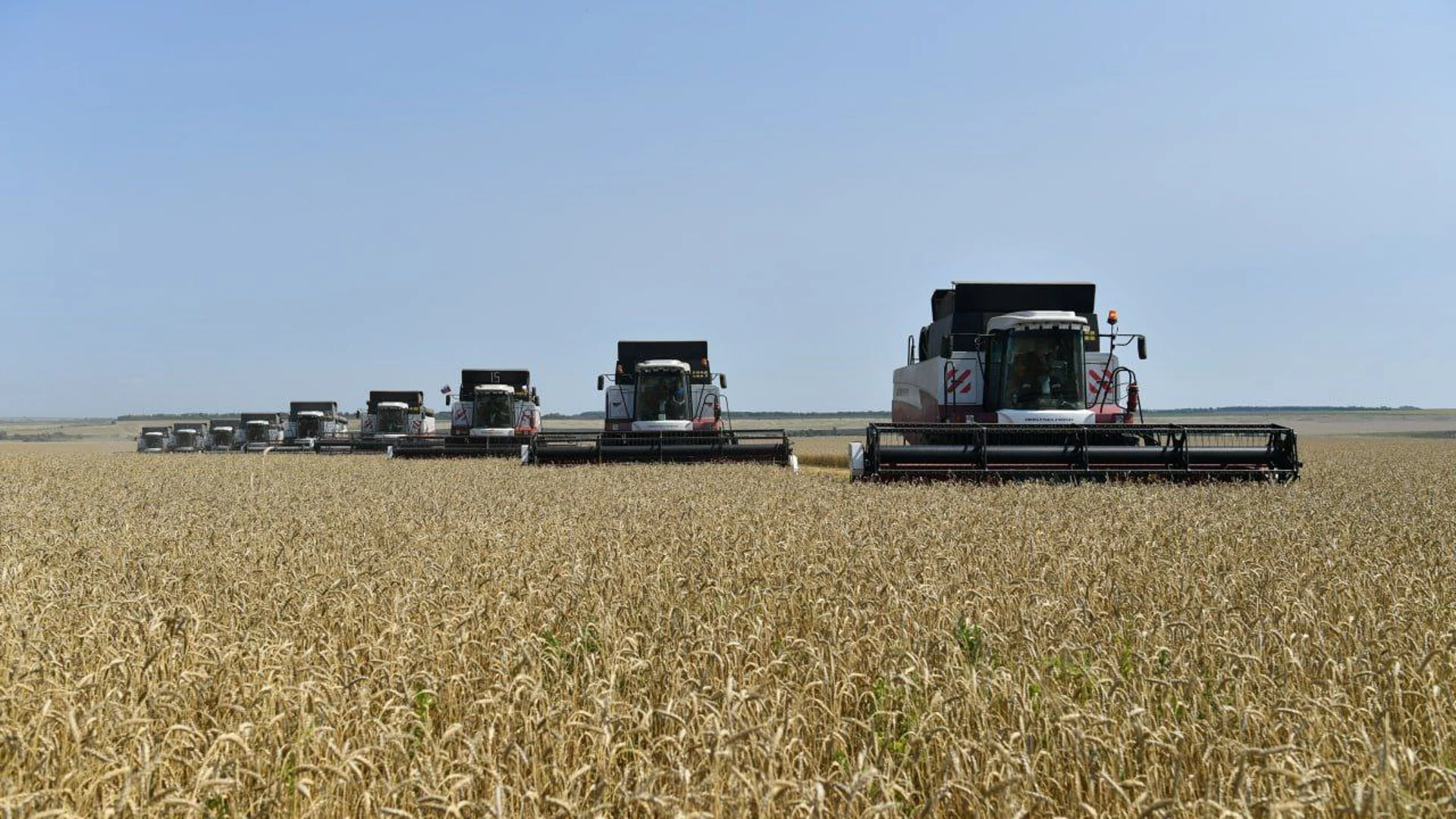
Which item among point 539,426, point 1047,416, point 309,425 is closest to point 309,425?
point 309,425

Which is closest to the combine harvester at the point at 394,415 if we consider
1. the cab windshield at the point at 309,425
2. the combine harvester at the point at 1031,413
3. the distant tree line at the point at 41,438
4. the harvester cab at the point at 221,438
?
the cab windshield at the point at 309,425

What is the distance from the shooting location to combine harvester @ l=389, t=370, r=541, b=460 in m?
31.4

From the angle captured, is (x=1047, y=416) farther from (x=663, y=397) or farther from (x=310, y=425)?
(x=310, y=425)

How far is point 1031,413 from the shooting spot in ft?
57.6

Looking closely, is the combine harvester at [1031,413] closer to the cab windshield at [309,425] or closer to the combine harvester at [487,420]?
the combine harvester at [487,420]

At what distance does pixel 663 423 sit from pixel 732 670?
22034 mm

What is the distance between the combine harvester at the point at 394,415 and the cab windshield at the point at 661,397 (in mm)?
18620

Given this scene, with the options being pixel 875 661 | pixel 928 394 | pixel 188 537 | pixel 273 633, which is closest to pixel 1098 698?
pixel 875 661

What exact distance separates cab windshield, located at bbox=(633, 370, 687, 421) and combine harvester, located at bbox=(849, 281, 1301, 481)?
21.2 ft

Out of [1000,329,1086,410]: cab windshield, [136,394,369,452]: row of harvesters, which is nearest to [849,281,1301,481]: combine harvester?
[1000,329,1086,410]: cab windshield

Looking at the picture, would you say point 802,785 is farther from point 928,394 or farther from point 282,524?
point 928,394

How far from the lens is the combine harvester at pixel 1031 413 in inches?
631

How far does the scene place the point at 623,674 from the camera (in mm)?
4422

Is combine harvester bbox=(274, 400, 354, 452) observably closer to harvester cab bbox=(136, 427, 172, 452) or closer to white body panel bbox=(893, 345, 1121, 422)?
harvester cab bbox=(136, 427, 172, 452)
